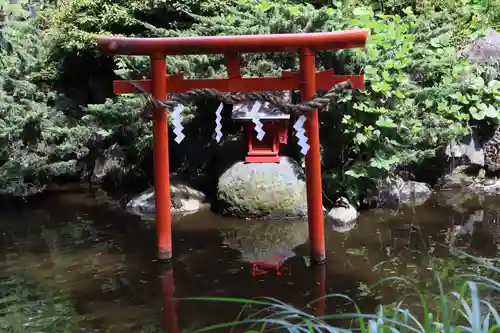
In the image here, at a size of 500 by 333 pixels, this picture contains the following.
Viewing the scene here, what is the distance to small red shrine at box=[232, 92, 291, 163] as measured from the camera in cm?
672

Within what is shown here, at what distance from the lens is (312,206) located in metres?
5.24

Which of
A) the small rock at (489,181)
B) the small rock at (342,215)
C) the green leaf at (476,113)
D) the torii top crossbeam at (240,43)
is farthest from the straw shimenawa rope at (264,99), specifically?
the small rock at (489,181)

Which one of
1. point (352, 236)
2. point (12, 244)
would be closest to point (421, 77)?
point (352, 236)

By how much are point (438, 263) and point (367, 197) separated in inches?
81.6

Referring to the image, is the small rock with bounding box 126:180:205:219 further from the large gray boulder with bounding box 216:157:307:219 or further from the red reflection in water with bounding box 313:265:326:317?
the red reflection in water with bounding box 313:265:326:317

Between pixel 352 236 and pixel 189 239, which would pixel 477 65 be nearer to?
pixel 352 236

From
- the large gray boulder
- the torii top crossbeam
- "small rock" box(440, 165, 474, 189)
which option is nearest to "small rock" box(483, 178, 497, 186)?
"small rock" box(440, 165, 474, 189)

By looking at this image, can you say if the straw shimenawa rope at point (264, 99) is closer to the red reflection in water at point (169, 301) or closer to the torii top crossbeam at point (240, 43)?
the torii top crossbeam at point (240, 43)

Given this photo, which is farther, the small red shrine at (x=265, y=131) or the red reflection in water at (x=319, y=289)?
the small red shrine at (x=265, y=131)

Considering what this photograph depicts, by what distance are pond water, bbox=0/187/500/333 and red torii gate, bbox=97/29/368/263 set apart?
430mm

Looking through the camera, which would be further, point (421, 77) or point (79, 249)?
point (421, 77)

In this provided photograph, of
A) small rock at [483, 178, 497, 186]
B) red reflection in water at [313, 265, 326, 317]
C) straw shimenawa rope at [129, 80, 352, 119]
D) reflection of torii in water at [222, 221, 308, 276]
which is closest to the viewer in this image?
red reflection in water at [313, 265, 326, 317]

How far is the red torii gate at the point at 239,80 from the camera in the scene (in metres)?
4.88

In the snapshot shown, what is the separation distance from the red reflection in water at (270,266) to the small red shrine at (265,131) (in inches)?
70.1
